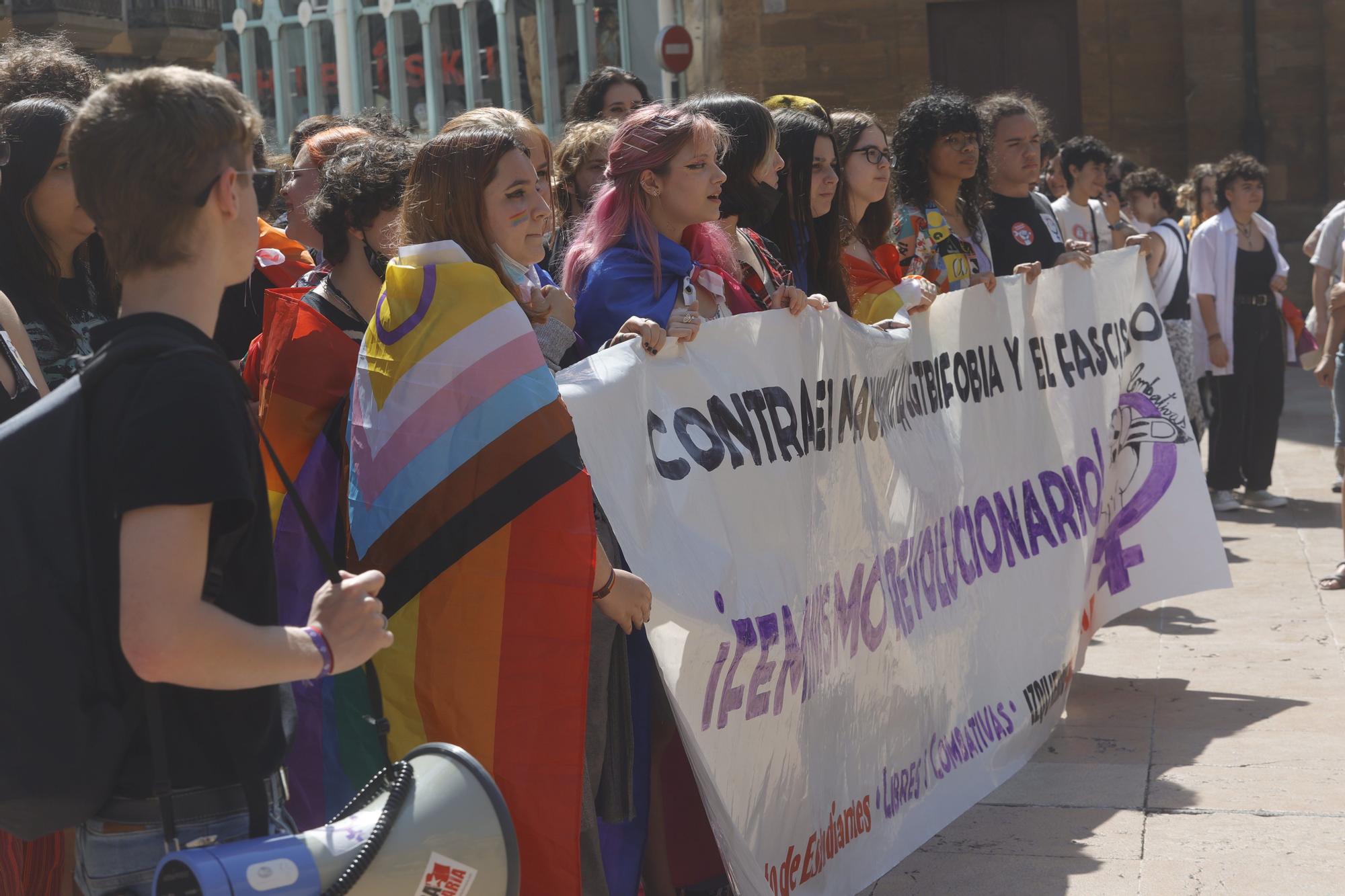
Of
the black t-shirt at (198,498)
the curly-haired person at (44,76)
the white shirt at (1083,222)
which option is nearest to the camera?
the black t-shirt at (198,498)

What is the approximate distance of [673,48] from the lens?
1536 centimetres

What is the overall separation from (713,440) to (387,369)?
0.85 m

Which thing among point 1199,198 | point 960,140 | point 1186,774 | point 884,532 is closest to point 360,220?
point 884,532

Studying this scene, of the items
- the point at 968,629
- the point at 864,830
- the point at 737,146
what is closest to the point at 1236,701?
the point at 968,629

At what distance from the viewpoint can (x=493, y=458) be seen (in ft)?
8.92

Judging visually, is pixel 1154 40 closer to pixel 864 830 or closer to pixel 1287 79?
pixel 1287 79

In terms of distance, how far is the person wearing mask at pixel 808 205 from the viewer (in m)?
4.60

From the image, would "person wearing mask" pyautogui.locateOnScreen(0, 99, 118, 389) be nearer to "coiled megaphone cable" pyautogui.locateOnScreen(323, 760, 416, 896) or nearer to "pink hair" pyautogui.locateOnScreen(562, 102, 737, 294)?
"pink hair" pyautogui.locateOnScreen(562, 102, 737, 294)

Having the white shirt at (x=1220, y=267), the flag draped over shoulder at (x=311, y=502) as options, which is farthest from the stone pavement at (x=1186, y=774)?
the white shirt at (x=1220, y=267)

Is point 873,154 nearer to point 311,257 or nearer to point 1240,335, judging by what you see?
point 311,257

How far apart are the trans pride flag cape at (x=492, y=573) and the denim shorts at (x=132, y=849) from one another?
2.75 ft

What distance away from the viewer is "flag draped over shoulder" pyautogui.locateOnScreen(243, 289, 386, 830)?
2924 millimetres

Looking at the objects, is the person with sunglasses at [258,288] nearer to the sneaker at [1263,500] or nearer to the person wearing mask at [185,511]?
the person wearing mask at [185,511]

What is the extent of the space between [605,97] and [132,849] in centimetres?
482
